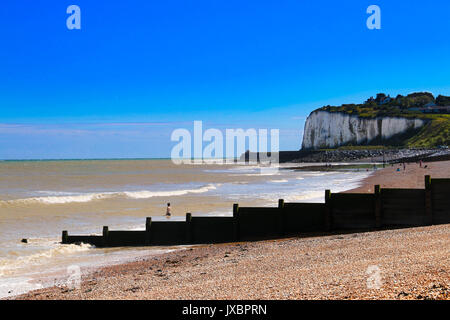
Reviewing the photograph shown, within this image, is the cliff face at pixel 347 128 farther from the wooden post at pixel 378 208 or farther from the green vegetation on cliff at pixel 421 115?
the wooden post at pixel 378 208

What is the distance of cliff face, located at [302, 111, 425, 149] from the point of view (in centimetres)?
16025

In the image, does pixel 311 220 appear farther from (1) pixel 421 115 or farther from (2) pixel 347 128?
(2) pixel 347 128

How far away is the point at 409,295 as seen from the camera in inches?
274

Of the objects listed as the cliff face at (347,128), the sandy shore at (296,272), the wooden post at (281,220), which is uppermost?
the cliff face at (347,128)

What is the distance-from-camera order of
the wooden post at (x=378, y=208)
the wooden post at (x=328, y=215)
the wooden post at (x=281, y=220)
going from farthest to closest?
1. the wooden post at (x=281, y=220)
2. the wooden post at (x=328, y=215)
3. the wooden post at (x=378, y=208)

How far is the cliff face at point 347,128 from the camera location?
16025cm

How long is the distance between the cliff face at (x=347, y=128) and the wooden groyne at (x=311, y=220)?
148 m

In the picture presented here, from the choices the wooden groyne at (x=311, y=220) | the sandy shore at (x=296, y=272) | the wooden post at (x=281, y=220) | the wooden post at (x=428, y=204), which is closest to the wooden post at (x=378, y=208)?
the wooden groyne at (x=311, y=220)

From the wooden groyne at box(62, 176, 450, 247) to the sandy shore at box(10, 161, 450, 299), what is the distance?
221cm

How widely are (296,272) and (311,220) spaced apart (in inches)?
320

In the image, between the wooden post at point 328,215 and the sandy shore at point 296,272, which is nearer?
the sandy shore at point 296,272
